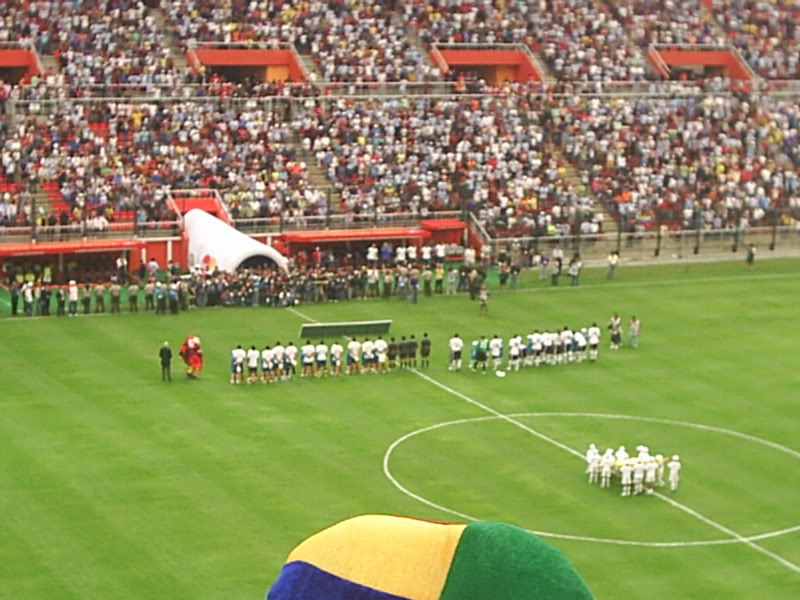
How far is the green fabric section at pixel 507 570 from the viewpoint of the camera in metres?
8.16

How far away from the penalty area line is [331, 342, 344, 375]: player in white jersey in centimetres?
232

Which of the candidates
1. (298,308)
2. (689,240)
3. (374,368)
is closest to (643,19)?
(689,240)

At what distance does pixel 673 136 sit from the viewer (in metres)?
81.0

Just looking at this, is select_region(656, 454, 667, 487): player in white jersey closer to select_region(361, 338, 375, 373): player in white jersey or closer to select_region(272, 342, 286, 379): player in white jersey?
select_region(361, 338, 375, 373): player in white jersey

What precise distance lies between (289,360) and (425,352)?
4.67m

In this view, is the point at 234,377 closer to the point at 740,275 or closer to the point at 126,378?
the point at 126,378

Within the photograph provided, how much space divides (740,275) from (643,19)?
26.7m

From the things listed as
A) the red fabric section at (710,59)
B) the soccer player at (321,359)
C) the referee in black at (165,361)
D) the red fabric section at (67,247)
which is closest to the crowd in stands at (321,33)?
the red fabric section at (710,59)

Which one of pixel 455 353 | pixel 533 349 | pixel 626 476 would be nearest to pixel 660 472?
pixel 626 476

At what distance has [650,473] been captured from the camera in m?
36.2

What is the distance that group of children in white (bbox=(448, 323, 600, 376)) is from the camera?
48.9 meters

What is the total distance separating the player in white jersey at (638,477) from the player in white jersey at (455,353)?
13.1 meters

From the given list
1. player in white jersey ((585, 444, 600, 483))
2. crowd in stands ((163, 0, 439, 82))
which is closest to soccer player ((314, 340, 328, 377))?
player in white jersey ((585, 444, 600, 483))

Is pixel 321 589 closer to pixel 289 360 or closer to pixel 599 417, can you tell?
pixel 599 417
